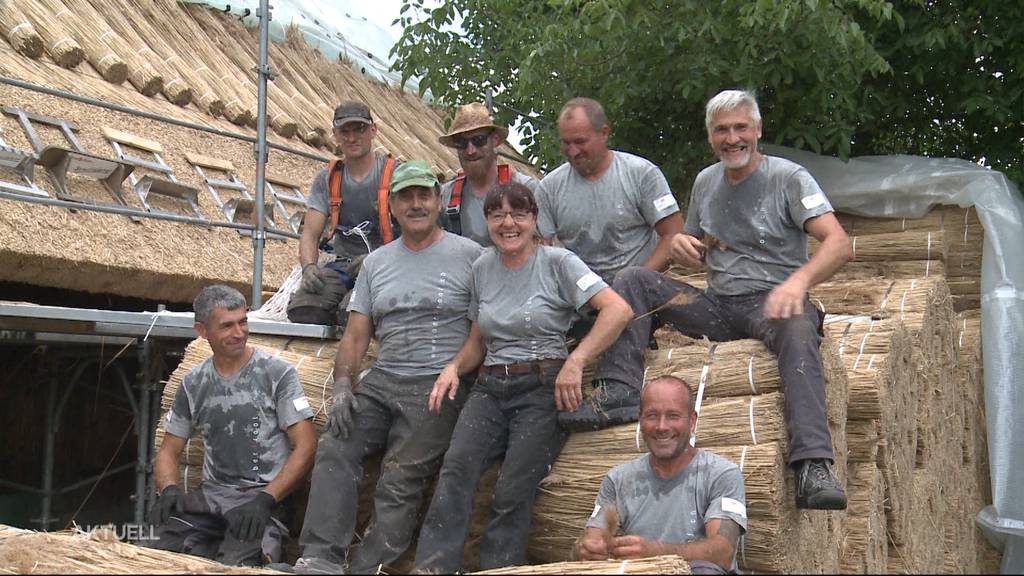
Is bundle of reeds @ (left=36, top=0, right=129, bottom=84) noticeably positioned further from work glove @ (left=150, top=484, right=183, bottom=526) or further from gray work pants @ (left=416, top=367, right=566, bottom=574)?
gray work pants @ (left=416, top=367, right=566, bottom=574)

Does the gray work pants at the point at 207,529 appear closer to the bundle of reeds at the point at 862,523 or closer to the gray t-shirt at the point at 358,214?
the gray t-shirt at the point at 358,214

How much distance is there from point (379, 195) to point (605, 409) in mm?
1771

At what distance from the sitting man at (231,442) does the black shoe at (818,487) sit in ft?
6.85

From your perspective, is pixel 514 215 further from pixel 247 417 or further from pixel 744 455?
pixel 247 417

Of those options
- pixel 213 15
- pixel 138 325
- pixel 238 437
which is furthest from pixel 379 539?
pixel 213 15

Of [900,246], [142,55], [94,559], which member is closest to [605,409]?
[94,559]

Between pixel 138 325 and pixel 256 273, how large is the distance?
47.9 inches

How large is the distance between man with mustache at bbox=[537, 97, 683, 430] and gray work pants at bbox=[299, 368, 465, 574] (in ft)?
2.60

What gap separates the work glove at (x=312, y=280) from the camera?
19.0ft

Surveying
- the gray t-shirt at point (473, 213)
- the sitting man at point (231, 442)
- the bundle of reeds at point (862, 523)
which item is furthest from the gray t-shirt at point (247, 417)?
the bundle of reeds at point (862, 523)

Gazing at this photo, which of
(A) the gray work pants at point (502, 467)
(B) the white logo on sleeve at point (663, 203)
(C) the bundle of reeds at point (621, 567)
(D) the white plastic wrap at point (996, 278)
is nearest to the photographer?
(C) the bundle of reeds at point (621, 567)

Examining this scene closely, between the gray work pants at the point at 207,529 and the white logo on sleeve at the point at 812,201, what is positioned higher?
the white logo on sleeve at the point at 812,201

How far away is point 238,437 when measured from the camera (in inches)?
203

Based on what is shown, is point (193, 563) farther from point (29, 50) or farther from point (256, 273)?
point (29, 50)
